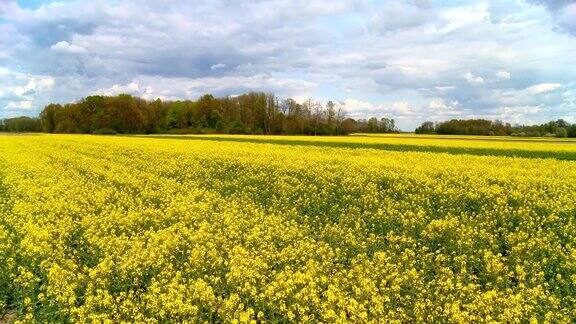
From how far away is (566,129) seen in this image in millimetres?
72375

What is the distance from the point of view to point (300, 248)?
933 centimetres

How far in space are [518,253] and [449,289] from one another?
9.87ft

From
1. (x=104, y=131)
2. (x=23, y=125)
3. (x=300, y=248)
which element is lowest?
(x=300, y=248)

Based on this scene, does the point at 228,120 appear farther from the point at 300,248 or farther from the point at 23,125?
the point at 300,248

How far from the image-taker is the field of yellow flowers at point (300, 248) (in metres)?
7.06

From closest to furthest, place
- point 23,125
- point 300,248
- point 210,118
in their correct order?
point 300,248 < point 210,118 < point 23,125

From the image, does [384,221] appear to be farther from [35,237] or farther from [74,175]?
[74,175]

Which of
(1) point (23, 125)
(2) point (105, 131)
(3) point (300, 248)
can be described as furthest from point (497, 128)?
(1) point (23, 125)

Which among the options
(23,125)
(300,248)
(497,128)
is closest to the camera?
(300,248)

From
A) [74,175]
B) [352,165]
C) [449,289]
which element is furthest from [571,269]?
[74,175]

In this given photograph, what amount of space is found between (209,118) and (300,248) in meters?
95.1

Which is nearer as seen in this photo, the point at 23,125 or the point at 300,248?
the point at 300,248

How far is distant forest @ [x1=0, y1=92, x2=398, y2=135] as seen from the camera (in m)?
89.8

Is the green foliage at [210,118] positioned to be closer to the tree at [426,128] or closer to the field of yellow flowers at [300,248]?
the tree at [426,128]
